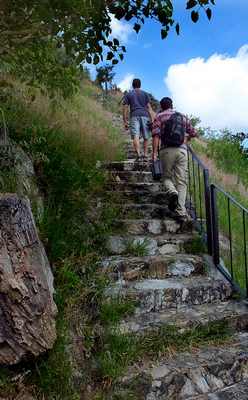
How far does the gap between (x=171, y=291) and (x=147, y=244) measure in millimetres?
984

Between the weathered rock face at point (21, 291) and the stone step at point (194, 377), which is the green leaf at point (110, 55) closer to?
the weathered rock face at point (21, 291)

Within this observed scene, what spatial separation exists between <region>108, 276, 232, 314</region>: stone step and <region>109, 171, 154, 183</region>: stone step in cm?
286

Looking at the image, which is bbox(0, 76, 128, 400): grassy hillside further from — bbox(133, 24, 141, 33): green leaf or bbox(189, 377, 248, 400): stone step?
bbox(133, 24, 141, 33): green leaf

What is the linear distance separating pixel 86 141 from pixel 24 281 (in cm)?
480

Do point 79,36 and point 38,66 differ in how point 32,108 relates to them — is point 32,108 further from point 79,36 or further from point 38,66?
point 79,36

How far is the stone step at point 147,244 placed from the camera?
5188 millimetres

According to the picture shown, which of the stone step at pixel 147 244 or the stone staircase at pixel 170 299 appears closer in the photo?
the stone staircase at pixel 170 299

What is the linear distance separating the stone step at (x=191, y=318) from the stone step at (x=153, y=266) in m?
0.55

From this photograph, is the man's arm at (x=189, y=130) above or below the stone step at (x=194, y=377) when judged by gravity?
above

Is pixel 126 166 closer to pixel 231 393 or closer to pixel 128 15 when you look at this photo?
pixel 128 15

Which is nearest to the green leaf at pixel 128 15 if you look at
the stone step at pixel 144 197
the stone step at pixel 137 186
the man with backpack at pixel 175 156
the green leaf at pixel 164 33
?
the green leaf at pixel 164 33

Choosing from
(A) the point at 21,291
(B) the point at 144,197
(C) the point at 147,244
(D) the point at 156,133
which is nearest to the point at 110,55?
(D) the point at 156,133

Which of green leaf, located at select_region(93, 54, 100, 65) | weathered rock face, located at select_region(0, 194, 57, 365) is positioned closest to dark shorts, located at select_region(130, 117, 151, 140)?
green leaf, located at select_region(93, 54, 100, 65)

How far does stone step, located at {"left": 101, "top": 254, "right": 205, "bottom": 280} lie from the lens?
186 inches
